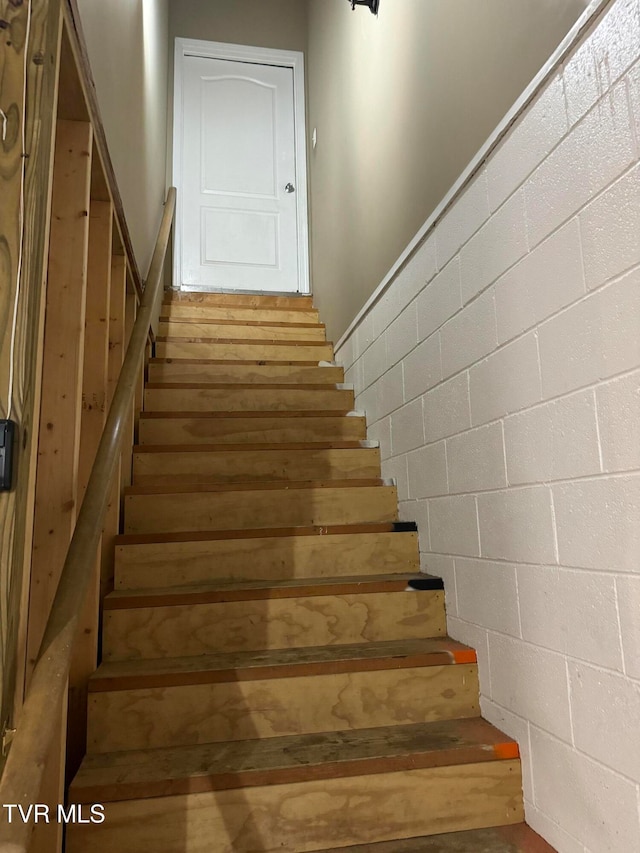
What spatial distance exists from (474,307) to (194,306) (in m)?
2.50

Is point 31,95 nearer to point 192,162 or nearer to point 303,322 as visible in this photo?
point 303,322

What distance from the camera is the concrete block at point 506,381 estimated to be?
4.69 feet

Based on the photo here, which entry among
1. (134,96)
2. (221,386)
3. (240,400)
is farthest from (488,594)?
(134,96)

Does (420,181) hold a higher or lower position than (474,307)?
higher

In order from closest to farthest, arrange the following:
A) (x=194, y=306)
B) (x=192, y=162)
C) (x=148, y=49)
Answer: (x=148, y=49)
(x=194, y=306)
(x=192, y=162)

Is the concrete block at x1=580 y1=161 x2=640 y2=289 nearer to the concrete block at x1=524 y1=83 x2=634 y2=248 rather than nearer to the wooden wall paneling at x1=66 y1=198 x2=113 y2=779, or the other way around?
the concrete block at x1=524 y1=83 x2=634 y2=248

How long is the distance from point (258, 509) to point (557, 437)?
120cm

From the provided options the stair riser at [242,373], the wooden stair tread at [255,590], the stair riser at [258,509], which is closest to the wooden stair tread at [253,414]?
the stair riser at [242,373]

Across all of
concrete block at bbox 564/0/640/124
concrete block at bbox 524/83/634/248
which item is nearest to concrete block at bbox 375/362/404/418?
concrete block at bbox 524/83/634/248

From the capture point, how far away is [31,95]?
3.49ft

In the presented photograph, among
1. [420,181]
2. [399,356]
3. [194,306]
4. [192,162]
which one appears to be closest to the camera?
[420,181]

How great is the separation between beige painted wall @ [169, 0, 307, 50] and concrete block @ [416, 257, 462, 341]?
12.4ft

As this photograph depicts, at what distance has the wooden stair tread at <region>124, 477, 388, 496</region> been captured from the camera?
220cm

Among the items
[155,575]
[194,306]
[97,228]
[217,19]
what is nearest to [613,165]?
[97,228]
